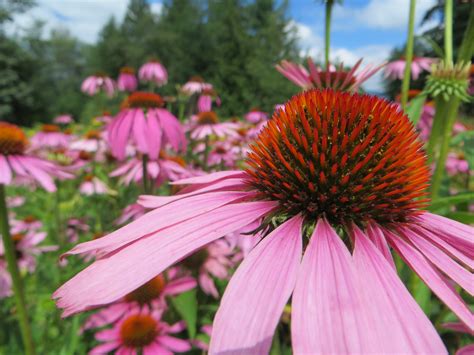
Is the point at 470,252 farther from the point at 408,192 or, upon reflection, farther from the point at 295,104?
the point at 295,104

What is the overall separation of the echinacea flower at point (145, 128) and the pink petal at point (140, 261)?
0.94m

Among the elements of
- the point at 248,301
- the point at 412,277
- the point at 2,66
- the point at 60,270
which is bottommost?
the point at 60,270

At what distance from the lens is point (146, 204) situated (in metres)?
0.63

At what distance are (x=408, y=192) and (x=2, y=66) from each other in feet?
57.4

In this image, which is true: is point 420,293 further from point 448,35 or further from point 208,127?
point 208,127

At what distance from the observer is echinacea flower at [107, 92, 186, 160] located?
1482mm

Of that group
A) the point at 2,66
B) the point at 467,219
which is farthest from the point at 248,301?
the point at 2,66

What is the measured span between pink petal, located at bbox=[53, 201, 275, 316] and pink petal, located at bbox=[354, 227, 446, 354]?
6.5 inches

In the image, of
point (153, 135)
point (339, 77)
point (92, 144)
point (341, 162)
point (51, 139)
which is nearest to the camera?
point (341, 162)

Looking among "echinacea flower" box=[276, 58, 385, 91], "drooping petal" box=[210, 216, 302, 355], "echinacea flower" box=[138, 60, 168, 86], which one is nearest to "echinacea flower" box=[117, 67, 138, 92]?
"echinacea flower" box=[138, 60, 168, 86]

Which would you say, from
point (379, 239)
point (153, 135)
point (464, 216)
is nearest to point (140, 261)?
point (379, 239)

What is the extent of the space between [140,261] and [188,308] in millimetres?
849

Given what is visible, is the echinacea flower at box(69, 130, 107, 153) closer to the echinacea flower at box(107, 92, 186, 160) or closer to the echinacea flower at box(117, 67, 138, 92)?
the echinacea flower at box(107, 92, 186, 160)

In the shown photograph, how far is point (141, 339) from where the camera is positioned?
3.52ft
